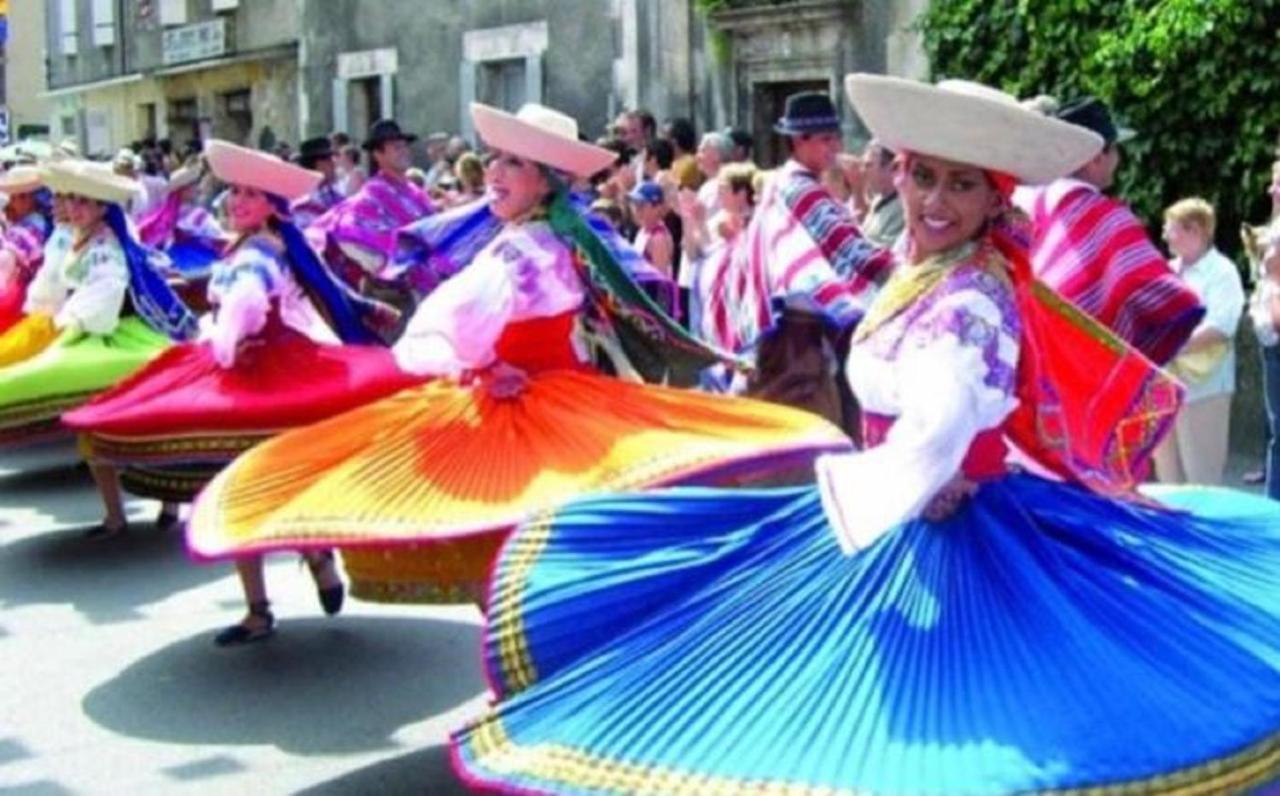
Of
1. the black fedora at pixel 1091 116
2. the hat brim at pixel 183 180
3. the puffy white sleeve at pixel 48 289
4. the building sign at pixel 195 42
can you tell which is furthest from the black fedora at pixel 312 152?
the building sign at pixel 195 42

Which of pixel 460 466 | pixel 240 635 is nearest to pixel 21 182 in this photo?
pixel 240 635

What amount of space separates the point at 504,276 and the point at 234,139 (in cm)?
2435

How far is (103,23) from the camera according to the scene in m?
34.1

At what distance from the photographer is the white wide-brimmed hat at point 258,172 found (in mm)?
7195

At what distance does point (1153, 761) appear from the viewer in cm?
321

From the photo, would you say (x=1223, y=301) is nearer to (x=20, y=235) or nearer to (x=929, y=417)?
(x=929, y=417)

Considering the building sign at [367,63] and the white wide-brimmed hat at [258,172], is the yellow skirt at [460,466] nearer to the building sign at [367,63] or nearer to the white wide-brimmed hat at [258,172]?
the white wide-brimmed hat at [258,172]

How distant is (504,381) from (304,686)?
4.50ft

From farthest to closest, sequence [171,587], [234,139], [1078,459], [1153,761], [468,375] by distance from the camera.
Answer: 1. [234,139]
2. [171,587]
3. [468,375]
4. [1078,459]
5. [1153,761]

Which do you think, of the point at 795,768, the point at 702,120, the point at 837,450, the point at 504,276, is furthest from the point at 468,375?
the point at 702,120

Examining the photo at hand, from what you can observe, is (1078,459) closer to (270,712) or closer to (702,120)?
(270,712)

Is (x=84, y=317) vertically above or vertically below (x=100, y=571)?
above

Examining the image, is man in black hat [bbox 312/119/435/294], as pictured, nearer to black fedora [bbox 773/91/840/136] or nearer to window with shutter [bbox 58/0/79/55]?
black fedora [bbox 773/91/840/136]

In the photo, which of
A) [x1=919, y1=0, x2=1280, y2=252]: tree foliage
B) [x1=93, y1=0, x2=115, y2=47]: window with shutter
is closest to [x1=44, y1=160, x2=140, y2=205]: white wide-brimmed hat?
[x1=919, y1=0, x2=1280, y2=252]: tree foliage
